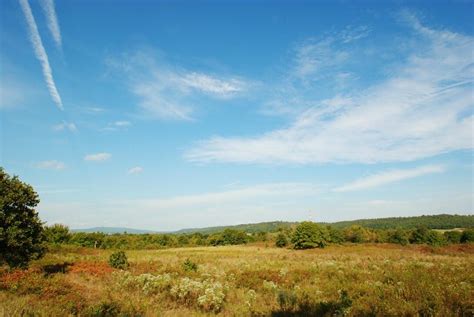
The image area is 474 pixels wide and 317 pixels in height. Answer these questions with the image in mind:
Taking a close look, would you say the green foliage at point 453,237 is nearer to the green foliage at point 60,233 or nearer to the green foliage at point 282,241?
the green foliage at point 282,241

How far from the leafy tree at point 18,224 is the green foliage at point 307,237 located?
5196 centimetres

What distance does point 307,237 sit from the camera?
62531 mm

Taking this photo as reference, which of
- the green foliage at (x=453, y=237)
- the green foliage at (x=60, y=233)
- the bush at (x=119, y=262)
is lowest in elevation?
the green foliage at (x=453, y=237)

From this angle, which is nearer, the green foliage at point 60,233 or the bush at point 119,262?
the bush at point 119,262

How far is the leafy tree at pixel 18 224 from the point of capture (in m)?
15.9

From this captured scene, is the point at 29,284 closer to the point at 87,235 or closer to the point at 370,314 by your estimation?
the point at 370,314

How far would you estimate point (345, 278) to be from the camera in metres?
17.0

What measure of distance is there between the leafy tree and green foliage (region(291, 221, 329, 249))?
52.0 metres

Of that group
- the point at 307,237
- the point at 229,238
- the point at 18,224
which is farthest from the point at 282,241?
the point at 18,224

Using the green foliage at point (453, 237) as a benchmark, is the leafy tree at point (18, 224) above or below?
above

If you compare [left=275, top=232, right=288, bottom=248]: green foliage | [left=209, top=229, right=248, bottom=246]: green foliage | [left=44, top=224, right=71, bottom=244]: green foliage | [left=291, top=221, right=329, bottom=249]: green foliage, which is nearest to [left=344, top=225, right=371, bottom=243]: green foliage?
[left=275, top=232, right=288, bottom=248]: green foliage

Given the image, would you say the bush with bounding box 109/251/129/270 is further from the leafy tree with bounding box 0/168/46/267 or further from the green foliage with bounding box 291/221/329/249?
the green foliage with bounding box 291/221/329/249

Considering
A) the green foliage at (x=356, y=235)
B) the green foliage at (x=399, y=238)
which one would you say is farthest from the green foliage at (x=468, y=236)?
the green foliage at (x=356, y=235)

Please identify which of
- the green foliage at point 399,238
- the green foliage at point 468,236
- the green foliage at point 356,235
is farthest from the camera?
the green foliage at point 356,235
